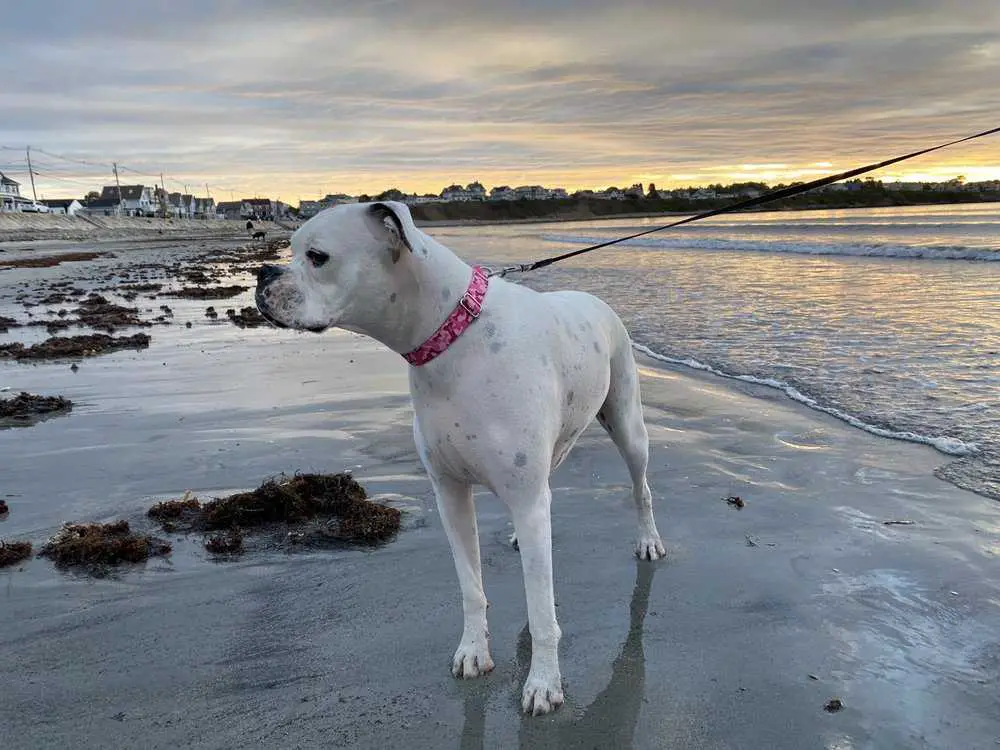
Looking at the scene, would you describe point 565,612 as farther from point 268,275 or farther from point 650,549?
point 268,275

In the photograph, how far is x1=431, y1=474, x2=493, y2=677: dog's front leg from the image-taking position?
327 centimetres

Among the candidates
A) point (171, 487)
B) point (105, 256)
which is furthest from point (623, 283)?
point (105, 256)

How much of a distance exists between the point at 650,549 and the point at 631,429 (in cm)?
74

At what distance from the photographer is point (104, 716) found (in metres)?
2.96

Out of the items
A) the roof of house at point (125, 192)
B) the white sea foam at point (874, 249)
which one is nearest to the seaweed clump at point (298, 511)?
the white sea foam at point (874, 249)

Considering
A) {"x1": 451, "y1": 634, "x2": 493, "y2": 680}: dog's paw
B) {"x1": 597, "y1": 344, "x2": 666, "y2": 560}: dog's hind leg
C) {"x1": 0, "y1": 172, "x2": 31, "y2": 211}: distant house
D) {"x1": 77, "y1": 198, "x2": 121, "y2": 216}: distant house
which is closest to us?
{"x1": 451, "y1": 634, "x2": 493, "y2": 680}: dog's paw

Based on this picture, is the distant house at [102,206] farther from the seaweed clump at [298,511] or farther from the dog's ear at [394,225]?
the dog's ear at [394,225]

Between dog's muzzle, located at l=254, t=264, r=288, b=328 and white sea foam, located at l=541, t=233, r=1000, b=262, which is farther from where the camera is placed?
white sea foam, located at l=541, t=233, r=1000, b=262

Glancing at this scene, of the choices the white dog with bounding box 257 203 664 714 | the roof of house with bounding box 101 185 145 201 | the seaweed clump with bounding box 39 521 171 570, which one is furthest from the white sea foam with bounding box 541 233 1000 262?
the roof of house with bounding box 101 185 145 201

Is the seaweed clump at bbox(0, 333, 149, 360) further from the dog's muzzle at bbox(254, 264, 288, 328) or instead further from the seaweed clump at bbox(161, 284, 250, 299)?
the dog's muzzle at bbox(254, 264, 288, 328)

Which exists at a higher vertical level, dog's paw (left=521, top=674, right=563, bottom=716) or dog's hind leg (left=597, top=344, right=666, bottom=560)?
dog's hind leg (left=597, top=344, right=666, bottom=560)

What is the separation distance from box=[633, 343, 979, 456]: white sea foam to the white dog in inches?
167

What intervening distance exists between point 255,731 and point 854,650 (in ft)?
8.79

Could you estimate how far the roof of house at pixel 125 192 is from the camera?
6516 inches
